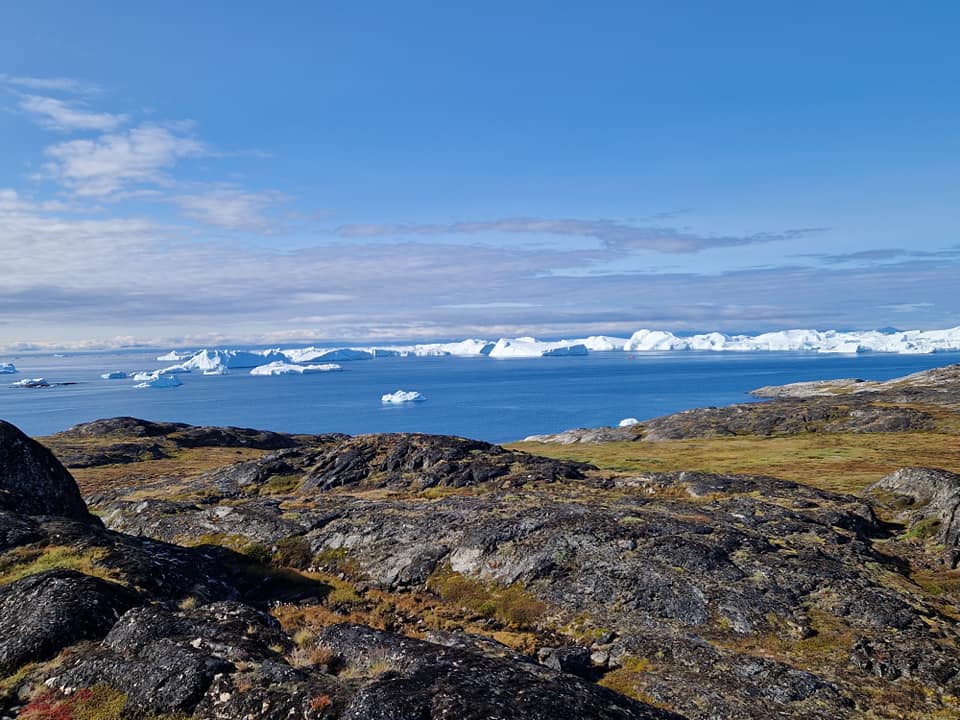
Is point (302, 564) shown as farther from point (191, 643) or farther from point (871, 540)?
point (871, 540)

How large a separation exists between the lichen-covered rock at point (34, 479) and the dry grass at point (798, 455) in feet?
149

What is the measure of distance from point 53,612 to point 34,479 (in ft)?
80.0

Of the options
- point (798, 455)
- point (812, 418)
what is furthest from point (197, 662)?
point (812, 418)

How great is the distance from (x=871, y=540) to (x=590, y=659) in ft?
79.0

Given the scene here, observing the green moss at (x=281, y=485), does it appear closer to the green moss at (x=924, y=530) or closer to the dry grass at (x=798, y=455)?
the dry grass at (x=798, y=455)

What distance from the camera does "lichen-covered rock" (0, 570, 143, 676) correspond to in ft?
53.1

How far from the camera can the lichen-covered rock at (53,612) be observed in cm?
1619

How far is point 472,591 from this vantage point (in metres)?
30.8

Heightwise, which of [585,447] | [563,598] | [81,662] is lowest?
[585,447]

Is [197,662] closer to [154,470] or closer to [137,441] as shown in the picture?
[154,470]

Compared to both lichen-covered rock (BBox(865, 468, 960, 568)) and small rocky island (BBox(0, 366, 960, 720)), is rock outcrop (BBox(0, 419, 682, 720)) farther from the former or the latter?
lichen-covered rock (BBox(865, 468, 960, 568))

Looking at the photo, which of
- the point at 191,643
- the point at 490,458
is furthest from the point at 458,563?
the point at 490,458

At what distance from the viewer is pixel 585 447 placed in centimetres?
9800

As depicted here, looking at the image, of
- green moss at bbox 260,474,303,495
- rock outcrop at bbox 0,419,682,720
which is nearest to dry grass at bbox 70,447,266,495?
green moss at bbox 260,474,303,495
